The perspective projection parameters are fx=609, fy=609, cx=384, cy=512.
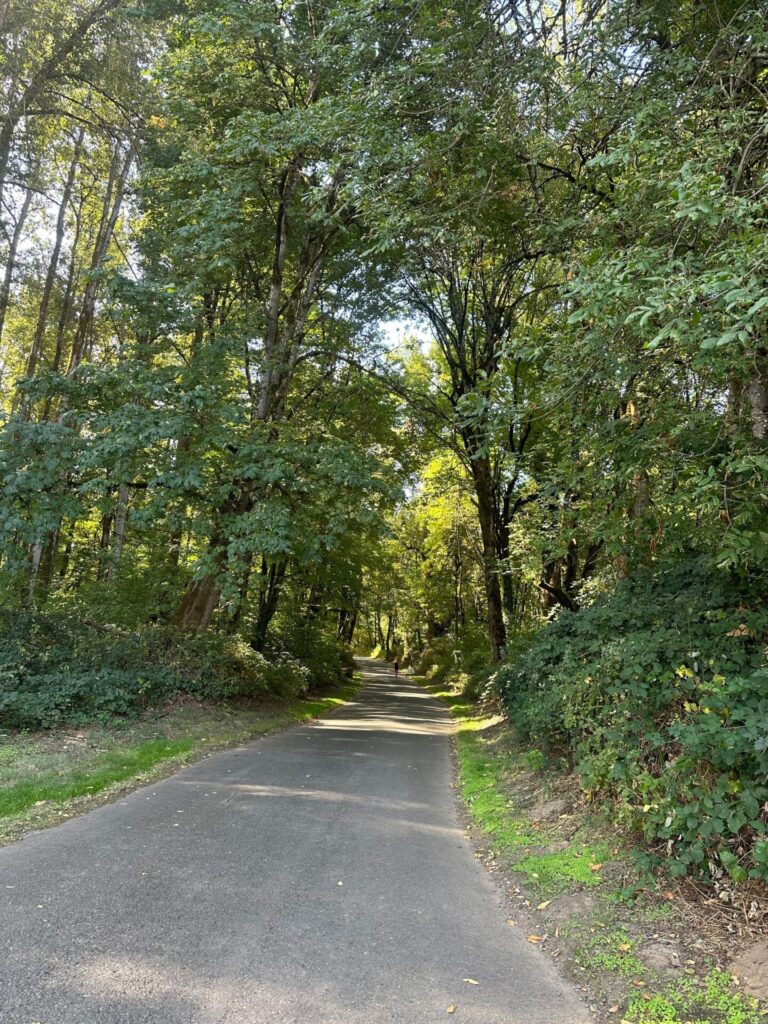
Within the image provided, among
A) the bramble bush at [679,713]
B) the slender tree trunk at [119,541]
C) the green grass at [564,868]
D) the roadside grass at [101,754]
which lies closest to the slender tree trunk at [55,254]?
the slender tree trunk at [119,541]

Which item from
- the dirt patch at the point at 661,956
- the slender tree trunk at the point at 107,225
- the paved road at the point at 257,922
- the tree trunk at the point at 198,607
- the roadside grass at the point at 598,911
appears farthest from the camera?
the slender tree trunk at the point at 107,225

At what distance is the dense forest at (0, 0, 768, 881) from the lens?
15.8ft

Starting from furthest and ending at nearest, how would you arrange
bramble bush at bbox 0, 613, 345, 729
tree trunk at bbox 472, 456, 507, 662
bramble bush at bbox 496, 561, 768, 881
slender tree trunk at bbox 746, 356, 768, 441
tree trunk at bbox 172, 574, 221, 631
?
tree trunk at bbox 472, 456, 507, 662, tree trunk at bbox 172, 574, 221, 631, bramble bush at bbox 0, 613, 345, 729, slender tree trunk at bbox 746, 356, 768, 441, bramble bush at bbox 496, 561, 768, 881

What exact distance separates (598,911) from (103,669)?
922 centimetres

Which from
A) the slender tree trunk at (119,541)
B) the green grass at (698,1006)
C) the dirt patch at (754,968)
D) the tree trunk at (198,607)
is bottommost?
the green grass at (698,1006)

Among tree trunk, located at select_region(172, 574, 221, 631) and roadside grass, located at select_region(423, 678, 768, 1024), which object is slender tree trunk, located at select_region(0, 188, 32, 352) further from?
roadside grass, located at select_region(423, 678, 768, 1024)

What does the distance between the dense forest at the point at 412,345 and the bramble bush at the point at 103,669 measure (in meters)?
0.07

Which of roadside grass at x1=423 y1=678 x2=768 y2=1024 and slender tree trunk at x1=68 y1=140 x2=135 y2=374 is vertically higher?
slender tree trunk at x1=68 y1=140 x2=135 y2=374

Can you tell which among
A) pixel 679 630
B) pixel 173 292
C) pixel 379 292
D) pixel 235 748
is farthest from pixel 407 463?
pixel 679 630

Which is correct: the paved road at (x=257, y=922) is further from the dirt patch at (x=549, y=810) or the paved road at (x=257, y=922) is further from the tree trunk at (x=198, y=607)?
the tree trunk at (x=198, y=607)

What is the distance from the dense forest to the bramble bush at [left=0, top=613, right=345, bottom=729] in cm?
7

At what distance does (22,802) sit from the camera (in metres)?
5.89

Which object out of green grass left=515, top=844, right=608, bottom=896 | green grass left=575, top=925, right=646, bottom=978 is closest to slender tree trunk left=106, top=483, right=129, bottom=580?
green grass left=515, top=844, right=608, bottom=896

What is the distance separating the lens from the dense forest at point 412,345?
4.83 m
